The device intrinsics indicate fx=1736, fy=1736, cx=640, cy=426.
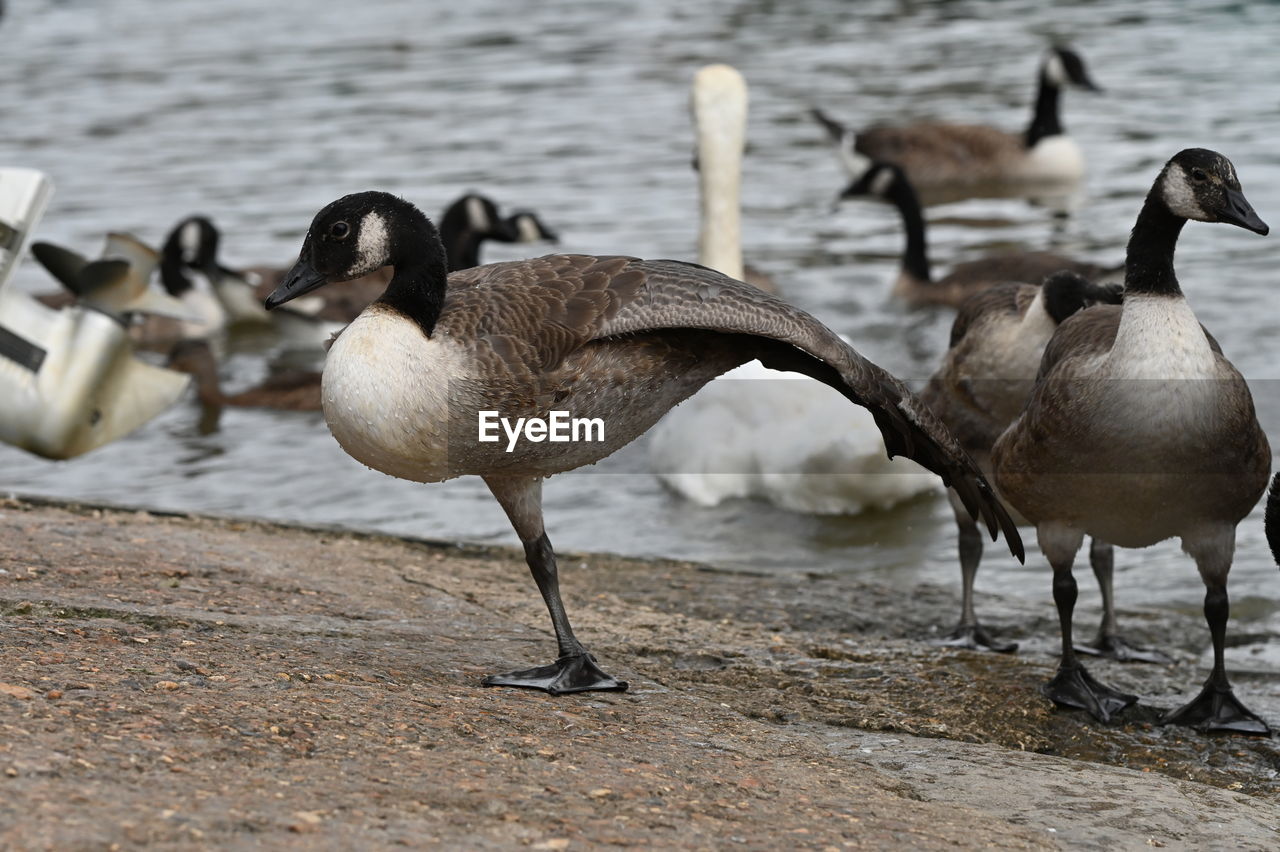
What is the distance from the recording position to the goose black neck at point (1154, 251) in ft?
20.8

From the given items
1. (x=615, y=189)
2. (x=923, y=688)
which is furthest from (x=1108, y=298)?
(x=615, y=189)

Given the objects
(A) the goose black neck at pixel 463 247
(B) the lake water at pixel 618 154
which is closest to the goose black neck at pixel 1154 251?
(B) the lake water at pixel 618 154

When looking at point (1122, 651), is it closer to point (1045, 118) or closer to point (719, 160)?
point (719, 160)

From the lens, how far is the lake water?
417 inches

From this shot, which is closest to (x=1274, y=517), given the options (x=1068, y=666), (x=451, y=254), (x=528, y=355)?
(x=1068, y=666)

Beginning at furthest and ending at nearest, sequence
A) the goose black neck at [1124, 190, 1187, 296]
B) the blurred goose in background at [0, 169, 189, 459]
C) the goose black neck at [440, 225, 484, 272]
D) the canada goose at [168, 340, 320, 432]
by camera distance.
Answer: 1. the goose black neck at [440, 225, 484, 272]
2. the canada goose at [168, 340, 320, 432]
3. the blurred goose in background at [0, 169, 189, 459]
4. the goose black neck at [1124, 190, 1187, 296]

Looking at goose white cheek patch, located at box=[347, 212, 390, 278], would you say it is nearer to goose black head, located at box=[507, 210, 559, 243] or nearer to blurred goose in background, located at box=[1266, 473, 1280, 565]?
blurred goose in background, located at box=[1266, 473, 1280, 565]

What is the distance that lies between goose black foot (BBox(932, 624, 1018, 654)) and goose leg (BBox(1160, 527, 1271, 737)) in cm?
113

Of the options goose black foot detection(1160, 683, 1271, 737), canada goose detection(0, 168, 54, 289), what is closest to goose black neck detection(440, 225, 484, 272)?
canada goose detection(0, 168, 54, 289)

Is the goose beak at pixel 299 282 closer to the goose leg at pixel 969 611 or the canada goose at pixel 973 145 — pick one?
the goose leg at pixel 969 611

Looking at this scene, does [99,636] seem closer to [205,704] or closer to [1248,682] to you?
[205,704]

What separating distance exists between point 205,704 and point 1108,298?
15.7 feet

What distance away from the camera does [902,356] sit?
1463 cm

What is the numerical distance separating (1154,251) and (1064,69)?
15.9 meters
